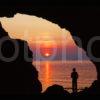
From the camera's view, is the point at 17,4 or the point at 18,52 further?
the point at 18,52

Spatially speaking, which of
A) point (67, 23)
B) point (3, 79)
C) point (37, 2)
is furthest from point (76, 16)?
point (3, 79)

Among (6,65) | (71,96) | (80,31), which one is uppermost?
(80,31)

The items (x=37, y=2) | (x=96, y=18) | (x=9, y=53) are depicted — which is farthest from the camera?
(x=9, y=53)

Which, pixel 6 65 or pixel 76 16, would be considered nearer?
pixel 76 16

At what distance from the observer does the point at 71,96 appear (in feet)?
71.6

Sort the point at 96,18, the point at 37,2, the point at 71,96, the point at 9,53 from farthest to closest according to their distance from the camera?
1. the point at 9,53
2. the point at 96,18
3. the point at 37,2
4. the point at 71,96

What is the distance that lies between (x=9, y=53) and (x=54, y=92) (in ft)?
25.0

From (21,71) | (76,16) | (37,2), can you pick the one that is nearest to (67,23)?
(76,16)

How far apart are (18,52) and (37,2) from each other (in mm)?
8409

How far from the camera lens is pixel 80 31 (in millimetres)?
27938

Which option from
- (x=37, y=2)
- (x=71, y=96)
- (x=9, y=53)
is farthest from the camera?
(x=9, y=53)

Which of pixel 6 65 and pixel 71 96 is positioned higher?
pixel 6 65

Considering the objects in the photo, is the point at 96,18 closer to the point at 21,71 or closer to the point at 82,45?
the point at 82,45

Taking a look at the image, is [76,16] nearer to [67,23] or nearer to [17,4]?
[67,23]
